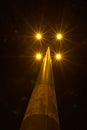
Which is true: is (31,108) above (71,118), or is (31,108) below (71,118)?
below

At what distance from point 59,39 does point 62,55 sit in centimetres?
96

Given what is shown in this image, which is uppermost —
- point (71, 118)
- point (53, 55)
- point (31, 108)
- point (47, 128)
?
point (53, 55)

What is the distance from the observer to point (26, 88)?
15.0m

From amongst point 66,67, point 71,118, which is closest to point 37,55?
point 66,67

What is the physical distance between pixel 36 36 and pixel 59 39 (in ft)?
3.77

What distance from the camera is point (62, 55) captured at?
13.6 meters

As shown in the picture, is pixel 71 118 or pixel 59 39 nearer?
pixel 59 39

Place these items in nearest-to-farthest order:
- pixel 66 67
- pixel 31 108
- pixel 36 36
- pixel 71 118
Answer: pixel 31 108 → pixel 36 36 → pixel 66 67 → pixel 71 118

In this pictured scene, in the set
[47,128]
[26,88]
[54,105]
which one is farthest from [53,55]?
[47,128]

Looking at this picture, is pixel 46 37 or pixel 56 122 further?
pixel 46 37

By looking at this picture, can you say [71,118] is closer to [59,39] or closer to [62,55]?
[62,55]

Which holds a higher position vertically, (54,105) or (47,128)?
(54,105)

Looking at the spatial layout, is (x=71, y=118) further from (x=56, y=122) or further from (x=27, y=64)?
(x=56, y=122)

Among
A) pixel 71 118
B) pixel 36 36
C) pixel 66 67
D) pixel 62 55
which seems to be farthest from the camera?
pixel 71 118
